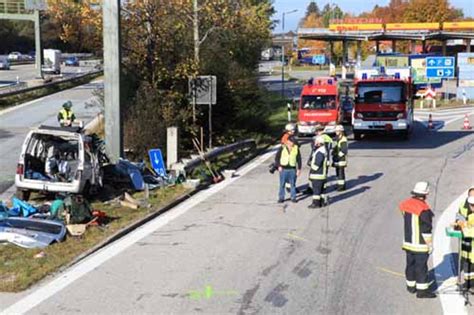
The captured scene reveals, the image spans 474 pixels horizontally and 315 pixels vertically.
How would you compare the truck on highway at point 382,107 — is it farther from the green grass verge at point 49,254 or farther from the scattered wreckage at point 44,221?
the scattered wreckage at point 44,221

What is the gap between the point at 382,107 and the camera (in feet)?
96.1

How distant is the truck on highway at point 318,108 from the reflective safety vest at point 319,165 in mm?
14416

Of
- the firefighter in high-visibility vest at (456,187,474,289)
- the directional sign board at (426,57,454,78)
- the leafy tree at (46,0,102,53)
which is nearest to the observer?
the firefighter in high-visibility vest at (456,187,474,289)

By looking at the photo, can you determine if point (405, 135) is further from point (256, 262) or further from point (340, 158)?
point (256, 262)

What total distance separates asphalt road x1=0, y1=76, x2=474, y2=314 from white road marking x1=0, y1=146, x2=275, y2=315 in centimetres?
2

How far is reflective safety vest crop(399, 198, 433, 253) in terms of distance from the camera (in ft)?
28.5

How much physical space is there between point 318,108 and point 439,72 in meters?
24.8

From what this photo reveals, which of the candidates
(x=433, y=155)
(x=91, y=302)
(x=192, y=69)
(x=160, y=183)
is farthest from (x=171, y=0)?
(x=91, y=302)

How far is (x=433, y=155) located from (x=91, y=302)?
58.7 feet

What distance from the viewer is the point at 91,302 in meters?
8.63

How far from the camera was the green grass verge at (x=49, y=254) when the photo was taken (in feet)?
31.2

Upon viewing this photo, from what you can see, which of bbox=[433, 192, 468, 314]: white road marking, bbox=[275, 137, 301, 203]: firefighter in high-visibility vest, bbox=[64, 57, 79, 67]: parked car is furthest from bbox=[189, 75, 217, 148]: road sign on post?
bbox=[64, 57, 79, 67]: parked car

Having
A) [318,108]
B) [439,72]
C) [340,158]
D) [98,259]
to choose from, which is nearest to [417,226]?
[98,259]

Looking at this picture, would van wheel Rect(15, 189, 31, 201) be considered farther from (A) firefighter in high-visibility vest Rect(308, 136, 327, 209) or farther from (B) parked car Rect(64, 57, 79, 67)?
(B) parked car Rect(64, 57, 79, 67)
